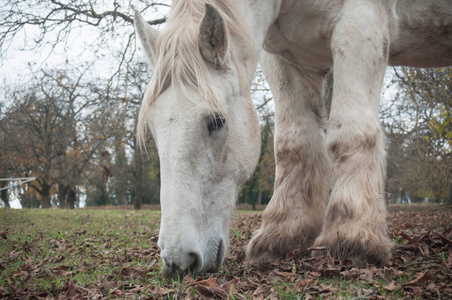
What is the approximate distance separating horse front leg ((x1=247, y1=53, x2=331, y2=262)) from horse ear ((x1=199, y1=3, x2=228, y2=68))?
120 centimetres

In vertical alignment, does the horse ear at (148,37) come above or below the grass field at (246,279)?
above

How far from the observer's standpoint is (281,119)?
11.7 feet

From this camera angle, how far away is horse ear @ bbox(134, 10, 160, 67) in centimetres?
279

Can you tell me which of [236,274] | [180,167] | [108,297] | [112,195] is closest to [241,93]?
[180,167]

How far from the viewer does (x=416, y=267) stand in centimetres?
234

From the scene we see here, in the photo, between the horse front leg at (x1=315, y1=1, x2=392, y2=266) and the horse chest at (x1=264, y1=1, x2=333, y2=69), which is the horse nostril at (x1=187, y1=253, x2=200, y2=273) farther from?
the horse chest at (x1=264, y1=1, x2=333, y2=69)

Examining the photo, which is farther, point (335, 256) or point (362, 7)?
point (362, 7)

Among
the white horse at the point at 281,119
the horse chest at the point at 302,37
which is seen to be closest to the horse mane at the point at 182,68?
the white horse at the point at 281,119

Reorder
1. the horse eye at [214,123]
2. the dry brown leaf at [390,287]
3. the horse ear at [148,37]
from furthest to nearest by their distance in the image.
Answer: the horse ear at [148,37]
the horse eye at [214,123]
the dry brown leaf at [390,287]

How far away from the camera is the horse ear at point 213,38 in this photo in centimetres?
240

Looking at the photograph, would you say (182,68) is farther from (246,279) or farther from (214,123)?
(246,279)

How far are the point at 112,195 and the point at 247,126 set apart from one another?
140 feet

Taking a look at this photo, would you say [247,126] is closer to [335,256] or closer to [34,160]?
[335,256]

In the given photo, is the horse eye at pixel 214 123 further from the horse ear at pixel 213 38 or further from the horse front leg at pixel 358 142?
the horse front leg at pixel 358 142
